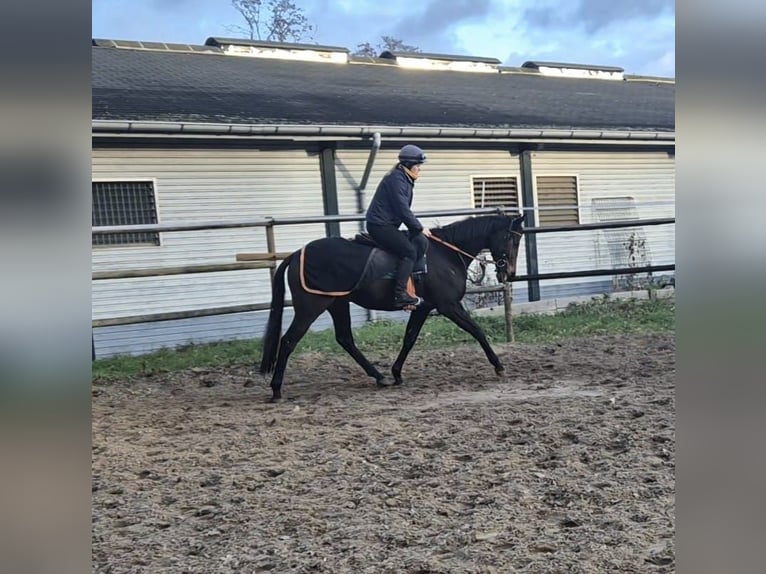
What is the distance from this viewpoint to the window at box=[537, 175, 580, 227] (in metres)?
10.9

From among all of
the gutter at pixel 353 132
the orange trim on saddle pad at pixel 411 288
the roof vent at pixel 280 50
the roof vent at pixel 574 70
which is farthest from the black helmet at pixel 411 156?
the roof vent at pixel 574 70

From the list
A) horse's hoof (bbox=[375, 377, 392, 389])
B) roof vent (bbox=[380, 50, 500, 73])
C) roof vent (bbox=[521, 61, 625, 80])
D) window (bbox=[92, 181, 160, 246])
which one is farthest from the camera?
roof vent (bbox=[521, 61, 625, 80])

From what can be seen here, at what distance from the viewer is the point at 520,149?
34.6 ft

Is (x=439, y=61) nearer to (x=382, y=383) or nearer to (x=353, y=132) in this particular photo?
(x=353, y=132)

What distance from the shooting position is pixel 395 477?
10.0ft

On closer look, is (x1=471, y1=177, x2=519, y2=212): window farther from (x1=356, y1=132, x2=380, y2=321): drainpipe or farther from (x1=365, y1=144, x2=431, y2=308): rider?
(x1=365, y1=144, x2=431, y2=308): rider

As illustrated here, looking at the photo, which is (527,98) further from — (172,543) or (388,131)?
(172,543)

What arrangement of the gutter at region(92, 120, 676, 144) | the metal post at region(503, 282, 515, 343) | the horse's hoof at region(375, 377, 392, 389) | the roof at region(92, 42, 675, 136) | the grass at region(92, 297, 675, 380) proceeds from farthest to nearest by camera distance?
the roof at region(92, 42, 675, 136) → the gutter at region(92, 120, 676, 144) → the metal post at region(503, 282, 515, 343) → the grass at region(92, 297, 675, 380) → the horse's hoof at region(375, 377, 392, 389)

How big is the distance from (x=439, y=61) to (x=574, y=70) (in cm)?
407

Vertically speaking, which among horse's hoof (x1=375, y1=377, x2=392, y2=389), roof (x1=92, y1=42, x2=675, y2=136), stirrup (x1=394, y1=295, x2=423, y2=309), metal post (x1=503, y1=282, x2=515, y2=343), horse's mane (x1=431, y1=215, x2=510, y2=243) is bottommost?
horse's hoof (x1=375, y1=377, x2=392, y2=389)

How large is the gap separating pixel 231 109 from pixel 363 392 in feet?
17.2

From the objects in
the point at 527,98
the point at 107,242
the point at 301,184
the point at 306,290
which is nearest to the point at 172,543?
the point at 306,290

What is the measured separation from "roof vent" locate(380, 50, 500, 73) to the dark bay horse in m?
9.96

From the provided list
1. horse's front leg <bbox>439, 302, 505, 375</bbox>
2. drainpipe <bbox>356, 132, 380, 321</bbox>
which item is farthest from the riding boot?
drainpipe <bbox>356, 132, 380, 321</bbox>
